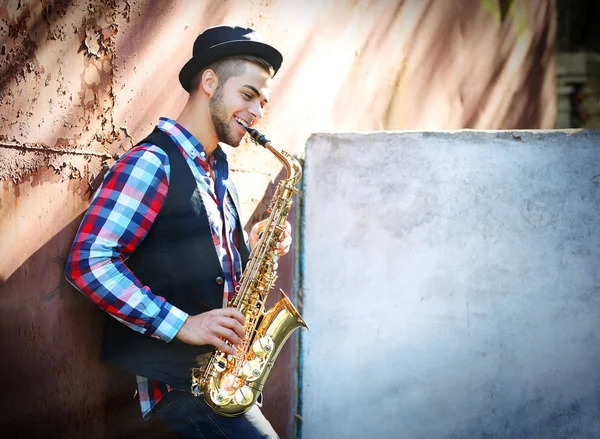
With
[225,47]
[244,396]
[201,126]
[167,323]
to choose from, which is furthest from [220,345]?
[225,47]

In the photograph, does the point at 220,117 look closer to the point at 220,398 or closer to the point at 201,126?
the point at 201,126

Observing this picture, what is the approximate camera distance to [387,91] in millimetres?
5023

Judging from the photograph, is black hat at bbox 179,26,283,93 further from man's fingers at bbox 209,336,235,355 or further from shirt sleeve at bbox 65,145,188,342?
man's fingers at bbox 209,336,235,355

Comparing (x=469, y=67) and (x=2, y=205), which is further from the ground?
(x=469, y=67)

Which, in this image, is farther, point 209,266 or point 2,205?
point 209,266

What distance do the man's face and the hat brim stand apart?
2.5 inches

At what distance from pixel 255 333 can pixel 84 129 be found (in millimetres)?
1086

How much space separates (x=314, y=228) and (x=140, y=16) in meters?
1.54

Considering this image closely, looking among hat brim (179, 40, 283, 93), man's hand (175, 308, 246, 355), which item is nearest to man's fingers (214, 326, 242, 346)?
man's hand (175, 308, 246, 355)

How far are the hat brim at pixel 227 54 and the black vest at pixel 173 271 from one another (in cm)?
43

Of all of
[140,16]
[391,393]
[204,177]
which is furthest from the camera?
[391,393]

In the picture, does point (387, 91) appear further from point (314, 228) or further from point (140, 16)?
point (140, 16)

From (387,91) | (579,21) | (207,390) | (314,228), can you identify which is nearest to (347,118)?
(387,91)

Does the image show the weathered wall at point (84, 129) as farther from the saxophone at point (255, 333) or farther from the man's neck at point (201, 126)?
Result: the saxophone at point (255, 333)
